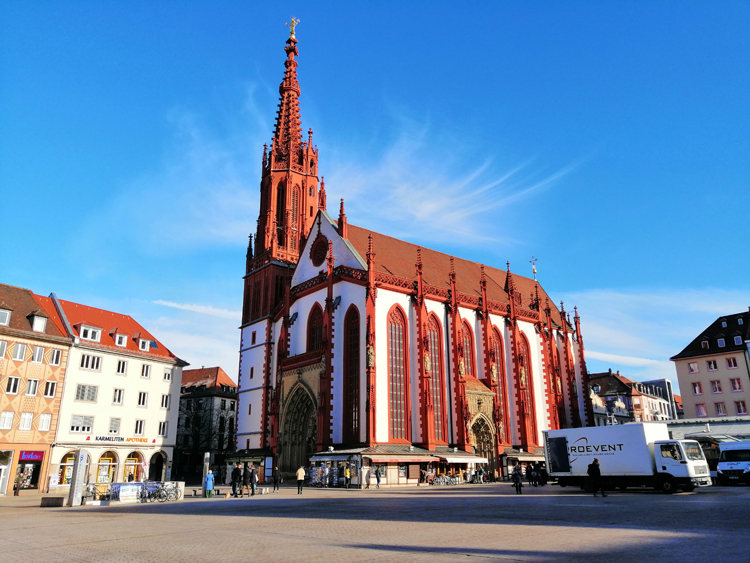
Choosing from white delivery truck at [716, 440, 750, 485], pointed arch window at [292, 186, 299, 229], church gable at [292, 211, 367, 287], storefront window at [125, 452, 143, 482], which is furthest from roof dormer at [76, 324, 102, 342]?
white delivery truck at [716, 440, 750, 485]

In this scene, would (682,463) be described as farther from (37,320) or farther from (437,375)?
(37,320)

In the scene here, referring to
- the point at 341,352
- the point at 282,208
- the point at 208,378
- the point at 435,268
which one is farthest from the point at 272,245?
the point at 208,378

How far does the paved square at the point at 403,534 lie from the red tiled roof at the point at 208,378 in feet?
195

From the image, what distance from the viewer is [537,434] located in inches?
1984

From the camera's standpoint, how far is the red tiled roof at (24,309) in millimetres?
41312

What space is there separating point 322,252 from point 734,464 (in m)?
32.2

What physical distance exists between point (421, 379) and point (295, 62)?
42226 millimetres

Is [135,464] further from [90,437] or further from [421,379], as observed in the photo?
[421,379]

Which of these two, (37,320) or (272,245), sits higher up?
(272,245)

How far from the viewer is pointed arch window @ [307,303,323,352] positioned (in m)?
46.8

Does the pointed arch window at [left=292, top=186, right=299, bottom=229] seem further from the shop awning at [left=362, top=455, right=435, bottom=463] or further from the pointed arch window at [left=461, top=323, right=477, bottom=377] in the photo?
the shop awning at [left=362, top=455, right=435, bottom=463]

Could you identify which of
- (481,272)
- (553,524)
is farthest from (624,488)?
(481,272)

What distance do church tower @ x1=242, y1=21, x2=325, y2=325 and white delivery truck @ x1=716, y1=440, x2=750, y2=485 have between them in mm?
36410

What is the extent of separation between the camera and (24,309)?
42969 millimetres
